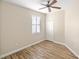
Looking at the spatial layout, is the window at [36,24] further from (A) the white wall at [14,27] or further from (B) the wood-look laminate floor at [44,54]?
(B) the wood-look laminate floor at [44,54]

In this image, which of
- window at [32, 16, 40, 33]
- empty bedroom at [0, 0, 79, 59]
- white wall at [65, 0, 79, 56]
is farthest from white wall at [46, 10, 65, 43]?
white wall at [65, 0, 79, 56]

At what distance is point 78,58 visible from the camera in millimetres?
3293

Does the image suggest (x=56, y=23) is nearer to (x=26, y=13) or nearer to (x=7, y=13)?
(x=26, y=13)

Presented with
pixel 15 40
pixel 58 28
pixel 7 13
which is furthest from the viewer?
pixel 58 28

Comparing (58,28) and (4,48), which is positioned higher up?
(58,28)

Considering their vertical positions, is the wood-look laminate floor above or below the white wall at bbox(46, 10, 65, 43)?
below

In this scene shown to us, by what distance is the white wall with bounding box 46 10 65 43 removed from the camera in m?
5.88

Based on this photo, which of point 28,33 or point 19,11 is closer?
point 19,11

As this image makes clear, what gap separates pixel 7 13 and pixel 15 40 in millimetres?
1451

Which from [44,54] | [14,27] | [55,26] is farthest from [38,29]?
[44,54]

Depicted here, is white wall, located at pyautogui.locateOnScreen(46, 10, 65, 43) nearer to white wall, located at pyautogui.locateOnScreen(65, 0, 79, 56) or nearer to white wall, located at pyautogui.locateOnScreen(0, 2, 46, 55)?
white wall, located at pyautogui.locateOnScreen(65, 0, 79, 56)

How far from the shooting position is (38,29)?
6586 millimetres

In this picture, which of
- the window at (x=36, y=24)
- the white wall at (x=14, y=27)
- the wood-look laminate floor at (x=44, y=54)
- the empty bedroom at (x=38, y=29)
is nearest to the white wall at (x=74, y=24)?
the empty bedroom at (x=38, y=29)

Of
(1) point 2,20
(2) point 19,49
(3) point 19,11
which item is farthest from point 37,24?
(1) point 2,20
